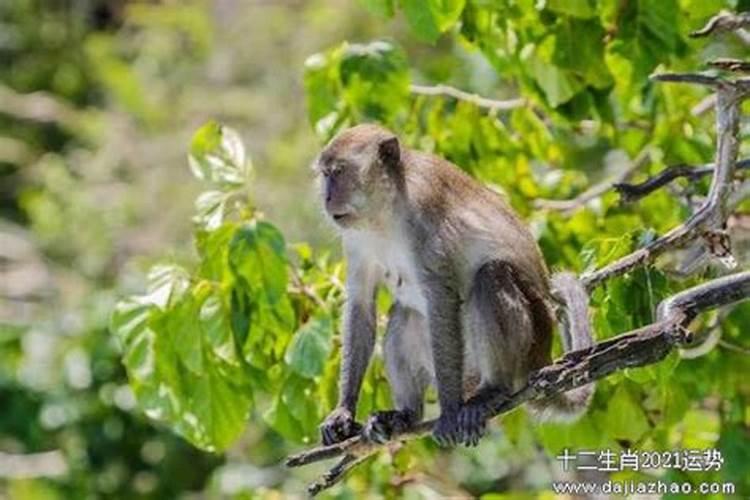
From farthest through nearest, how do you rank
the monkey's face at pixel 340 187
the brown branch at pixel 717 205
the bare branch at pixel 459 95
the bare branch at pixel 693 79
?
the bare branch at pixel 459 95
the monkey's face at pixel 340 187
the brown branch at pixel 717 205
the bare branch at pixel 693 79

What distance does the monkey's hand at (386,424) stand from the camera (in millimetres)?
3682

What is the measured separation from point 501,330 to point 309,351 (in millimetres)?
450

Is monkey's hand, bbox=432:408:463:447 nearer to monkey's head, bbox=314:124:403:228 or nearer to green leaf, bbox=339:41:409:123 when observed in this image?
monkey's head, bbox=314:124:403:228

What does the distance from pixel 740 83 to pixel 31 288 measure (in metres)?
6.90

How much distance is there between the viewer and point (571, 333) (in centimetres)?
363

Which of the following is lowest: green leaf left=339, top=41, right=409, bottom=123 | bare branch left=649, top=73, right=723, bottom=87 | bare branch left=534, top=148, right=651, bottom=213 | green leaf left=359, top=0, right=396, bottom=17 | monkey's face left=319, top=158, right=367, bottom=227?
bare branch left=649, top=73, right=723, bottom=87

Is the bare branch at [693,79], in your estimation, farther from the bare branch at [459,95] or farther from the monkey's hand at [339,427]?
the bare branch at [459,95]

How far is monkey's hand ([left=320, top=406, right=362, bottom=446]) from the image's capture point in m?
3.92

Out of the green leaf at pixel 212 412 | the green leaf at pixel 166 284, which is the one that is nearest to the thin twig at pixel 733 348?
the green leaf at pixel 212 412

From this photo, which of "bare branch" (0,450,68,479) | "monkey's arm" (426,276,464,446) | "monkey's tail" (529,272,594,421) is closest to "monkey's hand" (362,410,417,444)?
"monkey's arm" (426,276,464,446)

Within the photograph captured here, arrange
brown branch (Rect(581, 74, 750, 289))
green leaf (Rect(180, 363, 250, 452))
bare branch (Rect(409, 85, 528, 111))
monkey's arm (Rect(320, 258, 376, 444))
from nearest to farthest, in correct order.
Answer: brown branch (Rect(581, 74, 750, 289)) → monkey's arm (Rect(320, 258, 376, 444)) → green leaf (Rect(180, 363, 250, 452)) → bare branch (Rect(409, 85, 528, 111))

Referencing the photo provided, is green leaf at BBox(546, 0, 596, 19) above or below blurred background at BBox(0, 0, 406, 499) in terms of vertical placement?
below

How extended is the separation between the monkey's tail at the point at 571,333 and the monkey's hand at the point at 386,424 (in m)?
0.31

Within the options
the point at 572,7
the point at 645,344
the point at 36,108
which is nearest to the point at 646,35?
the point at 572,7
